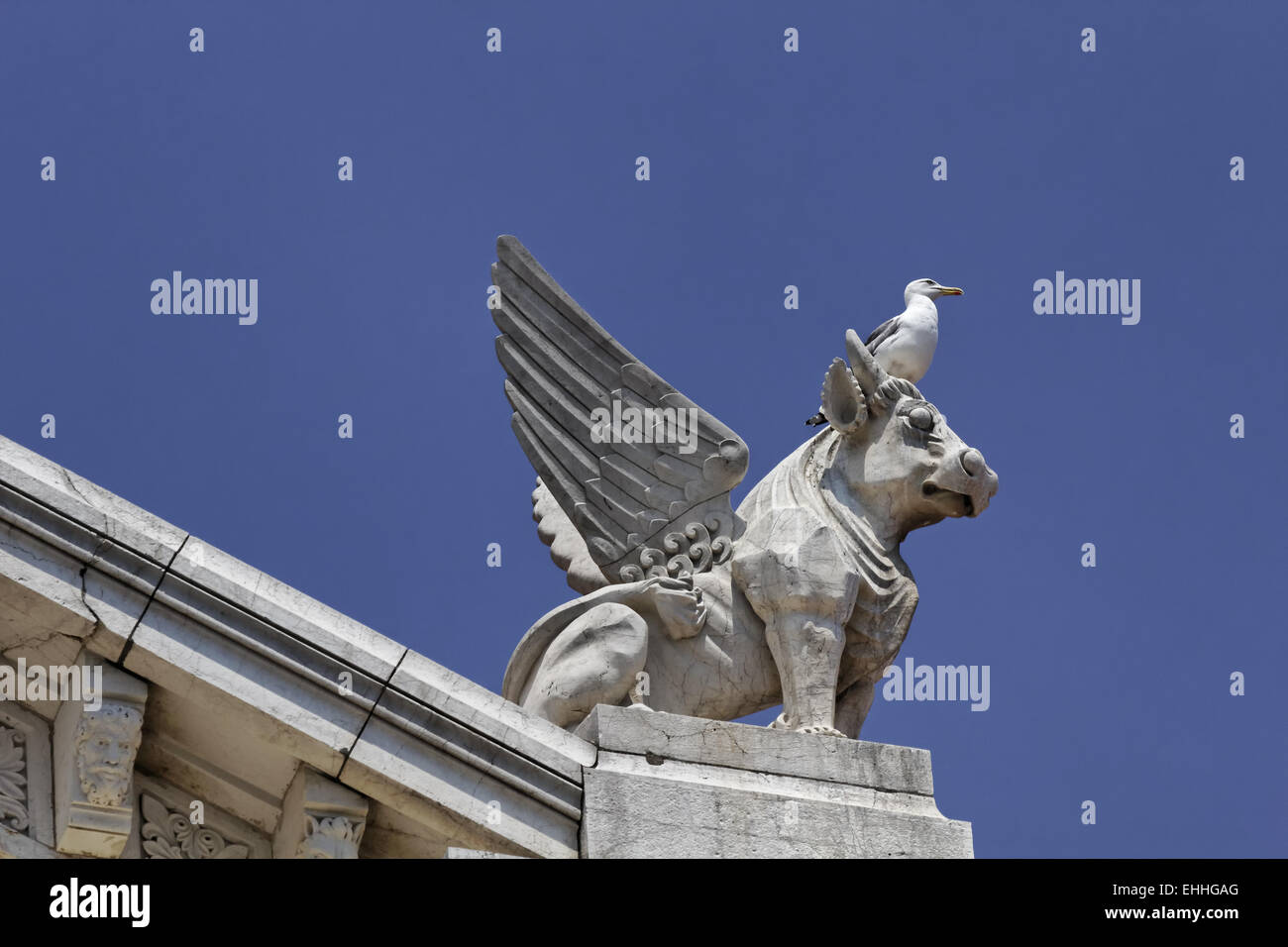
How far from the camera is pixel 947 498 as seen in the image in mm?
12883

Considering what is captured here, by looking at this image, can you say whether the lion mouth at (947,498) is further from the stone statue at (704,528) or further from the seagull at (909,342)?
the seagull at (909,342)

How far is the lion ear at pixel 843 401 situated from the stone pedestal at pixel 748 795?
8.18ft

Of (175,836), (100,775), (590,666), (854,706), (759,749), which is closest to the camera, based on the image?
(100,775)

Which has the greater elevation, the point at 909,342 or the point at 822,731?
the point at 909,342

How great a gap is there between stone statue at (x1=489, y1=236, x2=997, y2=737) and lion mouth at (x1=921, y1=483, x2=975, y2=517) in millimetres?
12

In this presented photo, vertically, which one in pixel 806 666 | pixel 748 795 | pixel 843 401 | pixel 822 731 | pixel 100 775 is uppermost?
pixel 843 401

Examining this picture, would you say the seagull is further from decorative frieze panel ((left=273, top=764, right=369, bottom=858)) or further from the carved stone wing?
decorative frieze panel ((left=273, top=764, right=369, bottom=858))

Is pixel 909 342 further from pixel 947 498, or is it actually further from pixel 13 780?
pixel 13 780

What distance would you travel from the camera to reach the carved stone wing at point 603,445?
12.9 metres

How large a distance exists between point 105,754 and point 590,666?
305 centimetres

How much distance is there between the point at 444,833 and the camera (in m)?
10.0

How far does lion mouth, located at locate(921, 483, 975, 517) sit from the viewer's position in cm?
1287

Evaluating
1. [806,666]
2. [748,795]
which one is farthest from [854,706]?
[748,795]
